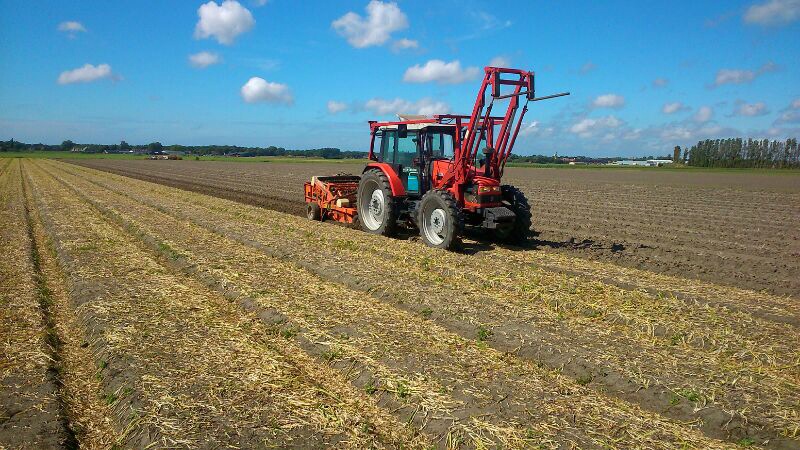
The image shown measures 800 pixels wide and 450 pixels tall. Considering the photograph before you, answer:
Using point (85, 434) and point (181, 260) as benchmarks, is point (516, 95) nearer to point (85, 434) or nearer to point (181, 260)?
point (181, 260)

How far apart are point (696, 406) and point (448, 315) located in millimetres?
2591

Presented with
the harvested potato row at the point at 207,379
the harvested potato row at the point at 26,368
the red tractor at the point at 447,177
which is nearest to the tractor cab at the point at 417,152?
the red tractor at the point at 447,177

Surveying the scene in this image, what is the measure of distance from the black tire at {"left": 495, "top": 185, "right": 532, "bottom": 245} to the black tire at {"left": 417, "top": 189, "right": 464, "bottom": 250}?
1.28m

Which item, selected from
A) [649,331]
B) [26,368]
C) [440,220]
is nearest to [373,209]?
[440,220]

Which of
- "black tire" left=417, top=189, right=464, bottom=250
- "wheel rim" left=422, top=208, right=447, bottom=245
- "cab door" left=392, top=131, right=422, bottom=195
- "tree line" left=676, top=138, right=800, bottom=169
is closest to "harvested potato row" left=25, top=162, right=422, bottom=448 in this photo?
"black tire" left=417, top=189, right=464, bottom=250

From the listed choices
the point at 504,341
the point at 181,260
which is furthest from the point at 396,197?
the point at 504,341

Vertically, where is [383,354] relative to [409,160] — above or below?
below

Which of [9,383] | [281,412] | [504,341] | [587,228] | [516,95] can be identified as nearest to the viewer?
[281,412]

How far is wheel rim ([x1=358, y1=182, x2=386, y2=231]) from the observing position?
11844 millimetres

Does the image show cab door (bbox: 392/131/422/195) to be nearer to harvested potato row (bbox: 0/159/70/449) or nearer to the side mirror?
the side mirror

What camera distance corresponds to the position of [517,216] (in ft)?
34.1

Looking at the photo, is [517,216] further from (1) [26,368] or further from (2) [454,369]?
(1) [26,368]

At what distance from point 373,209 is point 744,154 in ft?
303

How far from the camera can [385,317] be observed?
595cm
